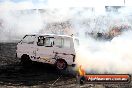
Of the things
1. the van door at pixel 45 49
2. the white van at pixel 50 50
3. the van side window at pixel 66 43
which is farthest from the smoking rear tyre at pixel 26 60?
the van side window at pixel 66 43

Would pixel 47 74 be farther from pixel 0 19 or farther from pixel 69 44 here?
pixel 0 19

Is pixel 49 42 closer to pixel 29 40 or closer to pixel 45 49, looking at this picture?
pixel 45 49

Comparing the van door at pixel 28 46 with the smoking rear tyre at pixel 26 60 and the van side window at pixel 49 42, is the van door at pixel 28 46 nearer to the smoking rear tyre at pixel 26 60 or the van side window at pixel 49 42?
the smoking rear tyre at pixel 26 60

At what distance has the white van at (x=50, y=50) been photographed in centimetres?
1472

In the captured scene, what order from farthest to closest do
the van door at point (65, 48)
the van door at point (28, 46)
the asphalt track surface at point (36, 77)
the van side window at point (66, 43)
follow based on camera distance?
the van door at point (28, 46), the van side window at point (66, 43), the van door at point (65, 48), the asphalt track surface at point (36, 77)

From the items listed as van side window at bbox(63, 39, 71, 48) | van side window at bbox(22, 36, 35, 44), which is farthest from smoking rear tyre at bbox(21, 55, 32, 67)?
van side window at bbox(63, 39, 71, 48)

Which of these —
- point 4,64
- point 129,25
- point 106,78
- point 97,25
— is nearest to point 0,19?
point 97,25

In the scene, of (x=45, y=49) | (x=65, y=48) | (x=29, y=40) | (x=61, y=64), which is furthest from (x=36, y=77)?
(x=29, y=40)

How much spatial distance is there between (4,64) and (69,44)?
4.31m

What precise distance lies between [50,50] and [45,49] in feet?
1.02

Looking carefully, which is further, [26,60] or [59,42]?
[26,60]

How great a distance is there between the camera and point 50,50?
14.9 metres

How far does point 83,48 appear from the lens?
15688 millimetres

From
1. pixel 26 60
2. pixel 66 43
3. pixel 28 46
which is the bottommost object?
pixel 26 60
